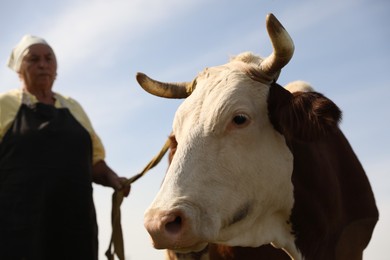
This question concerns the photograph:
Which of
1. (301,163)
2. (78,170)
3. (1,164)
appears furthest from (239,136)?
(1,164)

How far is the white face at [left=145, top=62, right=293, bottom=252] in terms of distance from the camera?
3.56 metres

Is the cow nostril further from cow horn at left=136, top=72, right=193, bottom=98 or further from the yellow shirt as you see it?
the yellow shirt

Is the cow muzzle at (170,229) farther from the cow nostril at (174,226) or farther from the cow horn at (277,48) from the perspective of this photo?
the cow horn at (277,48)

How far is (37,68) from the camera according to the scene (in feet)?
15.7

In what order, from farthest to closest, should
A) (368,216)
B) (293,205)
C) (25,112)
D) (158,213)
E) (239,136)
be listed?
(368,216) → (25,112) → (293,205) → (239,136) → (158,213)

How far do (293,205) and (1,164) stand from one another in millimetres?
1990

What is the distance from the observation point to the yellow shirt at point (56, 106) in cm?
456

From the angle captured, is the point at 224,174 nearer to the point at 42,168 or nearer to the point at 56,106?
the point at 42,168

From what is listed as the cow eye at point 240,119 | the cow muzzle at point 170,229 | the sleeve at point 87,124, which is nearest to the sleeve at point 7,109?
the sleeve at point 87,124

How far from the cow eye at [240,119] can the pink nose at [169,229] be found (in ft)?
2.52

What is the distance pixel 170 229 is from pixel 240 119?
0.88 m

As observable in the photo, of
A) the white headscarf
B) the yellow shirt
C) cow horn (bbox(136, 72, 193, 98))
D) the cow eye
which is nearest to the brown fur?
the cow eye

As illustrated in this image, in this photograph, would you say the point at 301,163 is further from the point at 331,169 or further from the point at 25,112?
the point at 25,112

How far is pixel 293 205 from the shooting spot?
4262 millimetres
